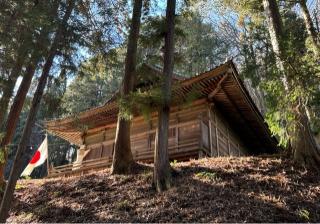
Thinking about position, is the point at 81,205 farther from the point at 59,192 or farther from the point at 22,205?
the point at 22,205

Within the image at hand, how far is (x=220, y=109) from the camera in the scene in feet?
47.9

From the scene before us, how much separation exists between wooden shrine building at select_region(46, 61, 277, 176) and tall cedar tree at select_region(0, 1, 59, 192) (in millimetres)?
1976

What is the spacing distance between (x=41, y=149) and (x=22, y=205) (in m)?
8.03

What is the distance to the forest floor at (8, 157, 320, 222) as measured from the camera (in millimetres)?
5803

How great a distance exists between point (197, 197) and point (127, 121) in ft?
12.9

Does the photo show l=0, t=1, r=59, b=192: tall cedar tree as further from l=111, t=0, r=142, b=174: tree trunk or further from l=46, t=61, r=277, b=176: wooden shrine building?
l=111, t=0, r=142, b=174: tree trunk

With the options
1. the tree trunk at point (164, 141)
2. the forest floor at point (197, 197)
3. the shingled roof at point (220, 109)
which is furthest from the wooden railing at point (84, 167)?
the tree trunk at point (164, 141)

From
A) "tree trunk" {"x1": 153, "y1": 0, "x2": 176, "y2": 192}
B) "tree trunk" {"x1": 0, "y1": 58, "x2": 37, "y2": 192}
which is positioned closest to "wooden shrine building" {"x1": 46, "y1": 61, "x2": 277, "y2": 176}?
"tree trunk" {"x1": 153, "y1": 0, "x2": 176, "y2": 192}

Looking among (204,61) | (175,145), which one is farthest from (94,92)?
(175,145)

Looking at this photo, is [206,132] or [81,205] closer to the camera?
[81,205]

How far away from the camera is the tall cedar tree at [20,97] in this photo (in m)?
9.07

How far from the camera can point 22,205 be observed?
923 cm

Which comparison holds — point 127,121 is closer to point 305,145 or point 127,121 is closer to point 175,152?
point 175,152

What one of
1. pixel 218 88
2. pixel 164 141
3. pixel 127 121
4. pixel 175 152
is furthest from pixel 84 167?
pixel 164 141
